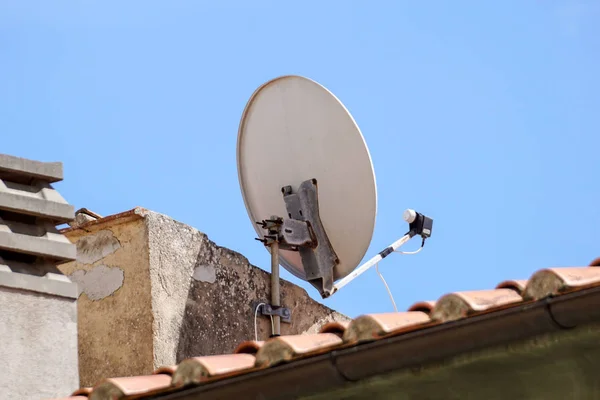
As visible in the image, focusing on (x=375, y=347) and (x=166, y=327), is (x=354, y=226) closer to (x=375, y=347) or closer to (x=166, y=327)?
(x=166, y=327)

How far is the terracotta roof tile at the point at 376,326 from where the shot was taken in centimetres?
384

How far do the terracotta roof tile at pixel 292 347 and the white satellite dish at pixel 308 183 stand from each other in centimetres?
322

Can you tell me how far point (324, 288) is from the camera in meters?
7.76

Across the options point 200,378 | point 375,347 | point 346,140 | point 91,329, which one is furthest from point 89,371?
point 375,347

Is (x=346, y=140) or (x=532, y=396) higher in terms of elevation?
(x=346, y=140)

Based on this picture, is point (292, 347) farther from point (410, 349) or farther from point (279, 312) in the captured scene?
point (279, 312)

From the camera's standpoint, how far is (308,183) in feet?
25.3

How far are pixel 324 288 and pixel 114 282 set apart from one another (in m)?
1.38

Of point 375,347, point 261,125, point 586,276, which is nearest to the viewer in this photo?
point 586,276

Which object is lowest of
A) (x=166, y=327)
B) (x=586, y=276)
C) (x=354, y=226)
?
(x=586, y=276)

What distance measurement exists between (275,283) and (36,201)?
7.51ft

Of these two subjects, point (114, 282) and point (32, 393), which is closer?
point (32, 393)

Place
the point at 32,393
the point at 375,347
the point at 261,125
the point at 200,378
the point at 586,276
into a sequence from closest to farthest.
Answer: the point at 586,276, the point at 375,347, the point at 200,378, the point at 32,393, the point at 261,125

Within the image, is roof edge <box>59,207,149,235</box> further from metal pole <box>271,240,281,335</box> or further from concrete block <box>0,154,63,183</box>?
concrete block <box>0,154,63,183</box>
